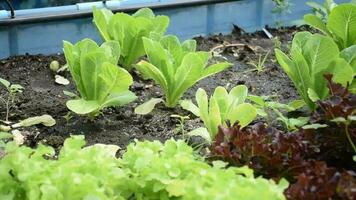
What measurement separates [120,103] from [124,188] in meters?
0.77

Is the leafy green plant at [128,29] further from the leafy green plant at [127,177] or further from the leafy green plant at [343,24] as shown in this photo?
the leafy green plant at [127,177]

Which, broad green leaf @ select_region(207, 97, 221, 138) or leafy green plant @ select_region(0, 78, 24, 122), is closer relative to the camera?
broad green leaf @ select_region(207, 97, 221, 138)

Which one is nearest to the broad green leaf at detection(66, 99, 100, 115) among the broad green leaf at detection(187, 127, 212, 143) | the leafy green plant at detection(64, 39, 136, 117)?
the leafy green plant at detection(64, 39, 136, 117)

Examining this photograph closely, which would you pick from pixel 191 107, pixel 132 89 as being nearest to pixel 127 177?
pixel 191 107

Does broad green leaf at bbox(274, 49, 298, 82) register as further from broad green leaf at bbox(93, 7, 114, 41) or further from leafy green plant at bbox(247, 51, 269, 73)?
broad green leaf at bbox(93, 7, 114, 41)

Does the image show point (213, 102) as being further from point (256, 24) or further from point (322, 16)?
point (256, 24)

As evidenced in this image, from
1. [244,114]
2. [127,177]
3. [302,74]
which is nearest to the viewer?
[127,177]

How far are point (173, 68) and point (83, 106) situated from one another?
1.17 ft

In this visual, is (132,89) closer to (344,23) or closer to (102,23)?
(102,23)

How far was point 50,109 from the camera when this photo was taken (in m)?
2.53

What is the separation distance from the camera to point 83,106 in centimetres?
232

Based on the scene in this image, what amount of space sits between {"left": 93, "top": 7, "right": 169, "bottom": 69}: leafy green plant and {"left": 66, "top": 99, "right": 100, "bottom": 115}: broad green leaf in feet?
1.42

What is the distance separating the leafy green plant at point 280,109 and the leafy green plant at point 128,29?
0.56 meters

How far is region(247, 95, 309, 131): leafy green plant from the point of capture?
219 centimetres
